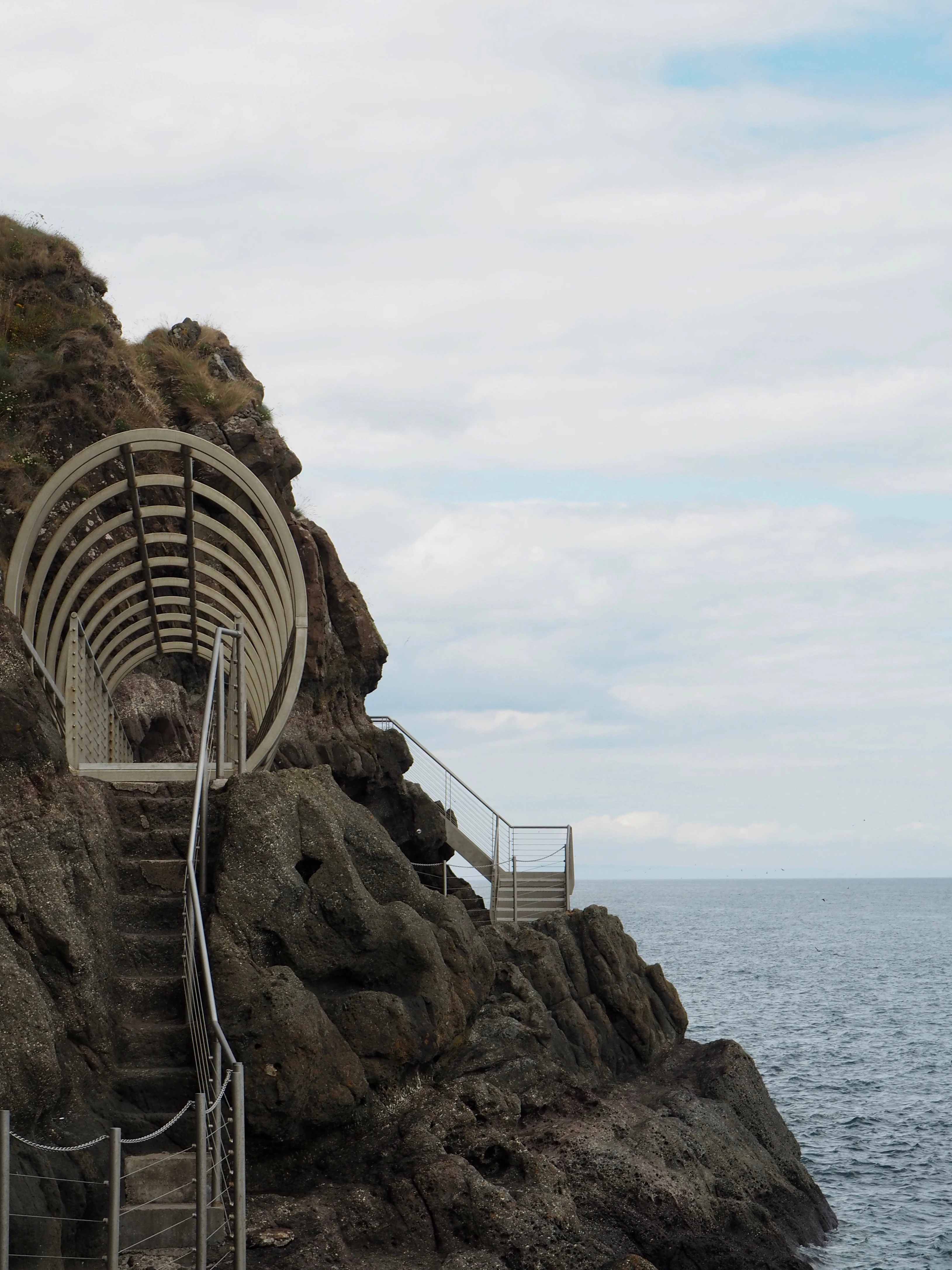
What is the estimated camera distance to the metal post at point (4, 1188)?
758 centimetres

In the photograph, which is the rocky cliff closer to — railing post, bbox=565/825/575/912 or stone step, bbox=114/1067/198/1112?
stone step, bbox=114/1067/198/1112

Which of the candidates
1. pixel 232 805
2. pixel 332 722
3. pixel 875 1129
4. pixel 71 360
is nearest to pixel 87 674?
pixel 232 805

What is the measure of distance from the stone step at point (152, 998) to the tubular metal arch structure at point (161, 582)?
369 cm

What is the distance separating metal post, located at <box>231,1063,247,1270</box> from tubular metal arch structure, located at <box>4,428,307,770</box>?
5.84 metres

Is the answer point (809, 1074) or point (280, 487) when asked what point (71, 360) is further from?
point (809, 1074)

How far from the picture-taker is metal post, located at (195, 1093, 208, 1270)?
26.5ft

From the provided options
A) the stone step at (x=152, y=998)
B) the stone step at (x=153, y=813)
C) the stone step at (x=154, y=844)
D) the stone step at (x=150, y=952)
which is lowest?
the stone step at (x=152, y=998)

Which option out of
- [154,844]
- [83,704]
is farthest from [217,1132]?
[83,704]

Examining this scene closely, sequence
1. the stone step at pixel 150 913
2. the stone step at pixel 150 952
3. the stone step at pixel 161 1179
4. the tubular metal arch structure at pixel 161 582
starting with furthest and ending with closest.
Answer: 1. the tubular metal arch structure at pixel 161 582
2. the stone step at pixel 150 913
3. the stone step at pixel 150 952
4. the stone step at pixel 161 1179

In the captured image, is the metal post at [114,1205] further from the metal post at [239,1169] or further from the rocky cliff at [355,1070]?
the rocky cliff at [355,1070]

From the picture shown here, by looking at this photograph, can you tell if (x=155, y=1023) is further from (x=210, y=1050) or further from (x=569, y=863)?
(x=569, y=863)

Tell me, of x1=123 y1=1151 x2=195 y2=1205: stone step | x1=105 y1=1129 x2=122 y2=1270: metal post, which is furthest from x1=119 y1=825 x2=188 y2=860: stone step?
x1=105 y1=1129 x2=122 y2=1270: metal post

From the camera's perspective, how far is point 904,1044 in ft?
135

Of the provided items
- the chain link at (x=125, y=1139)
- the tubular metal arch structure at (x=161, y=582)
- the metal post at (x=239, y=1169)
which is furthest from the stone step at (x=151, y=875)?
the metal post at (x=239, y=1169)
